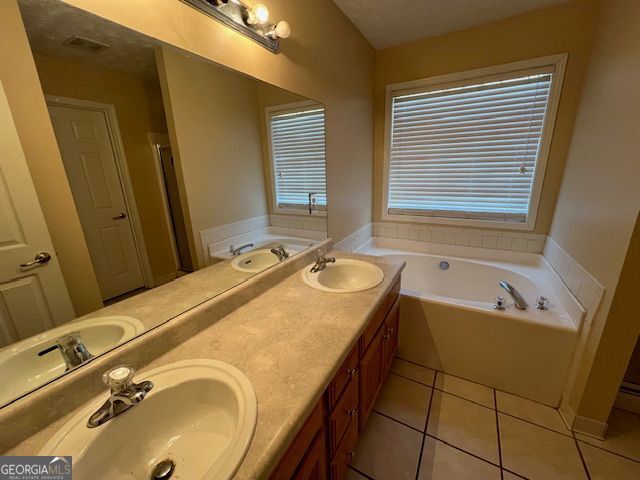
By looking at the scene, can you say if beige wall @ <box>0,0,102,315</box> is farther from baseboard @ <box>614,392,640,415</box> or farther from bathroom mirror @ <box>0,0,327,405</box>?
baseboard @ <box>614,392,640,415</box>

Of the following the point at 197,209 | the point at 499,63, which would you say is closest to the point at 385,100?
the point at 499,63

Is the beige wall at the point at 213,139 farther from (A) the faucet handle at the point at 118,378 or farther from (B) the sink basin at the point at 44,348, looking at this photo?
(A) the faucet handle at the point at 118,378

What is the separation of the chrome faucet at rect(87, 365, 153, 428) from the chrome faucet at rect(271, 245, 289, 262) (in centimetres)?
86

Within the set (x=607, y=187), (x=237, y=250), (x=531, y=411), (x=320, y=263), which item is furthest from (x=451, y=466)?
(x=607, y=187)

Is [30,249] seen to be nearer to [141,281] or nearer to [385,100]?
[141,281]

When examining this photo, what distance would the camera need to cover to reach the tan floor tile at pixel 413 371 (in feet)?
5.85

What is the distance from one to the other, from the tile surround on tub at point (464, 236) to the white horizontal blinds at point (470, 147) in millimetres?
141

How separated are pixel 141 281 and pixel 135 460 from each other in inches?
18.8

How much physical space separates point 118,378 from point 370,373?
1052 millimetres

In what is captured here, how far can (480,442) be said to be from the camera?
4.49 ft

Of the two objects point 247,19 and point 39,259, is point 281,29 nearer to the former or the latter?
point 247,19

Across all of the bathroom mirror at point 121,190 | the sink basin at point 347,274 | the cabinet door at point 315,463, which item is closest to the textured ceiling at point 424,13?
the bathroom mirror at point 121,190

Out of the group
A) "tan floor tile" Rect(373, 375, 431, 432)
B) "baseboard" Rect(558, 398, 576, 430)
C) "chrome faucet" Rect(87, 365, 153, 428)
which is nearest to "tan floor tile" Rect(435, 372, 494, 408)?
"tan floor tile" Rect(373, 375, 431, 432)

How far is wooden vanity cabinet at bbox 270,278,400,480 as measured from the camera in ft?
2.37
